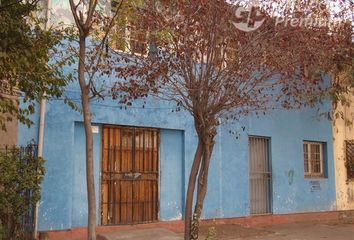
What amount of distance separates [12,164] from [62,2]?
3.53 meters

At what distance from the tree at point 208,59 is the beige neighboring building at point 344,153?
8304 millimetres

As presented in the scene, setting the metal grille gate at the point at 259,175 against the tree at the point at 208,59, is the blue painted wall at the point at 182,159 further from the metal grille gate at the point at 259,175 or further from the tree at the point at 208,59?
the tree at the point at 208,59

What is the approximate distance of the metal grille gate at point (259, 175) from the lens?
42.2 feet

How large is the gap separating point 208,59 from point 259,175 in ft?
22.7

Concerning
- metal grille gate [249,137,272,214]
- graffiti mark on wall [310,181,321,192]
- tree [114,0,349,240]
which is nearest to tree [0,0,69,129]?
tree [114,0,349,240]

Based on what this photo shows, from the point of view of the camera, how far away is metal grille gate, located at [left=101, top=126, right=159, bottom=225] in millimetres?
10125

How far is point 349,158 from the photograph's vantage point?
15.4m

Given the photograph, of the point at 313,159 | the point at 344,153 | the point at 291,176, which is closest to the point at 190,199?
the point at 291,176

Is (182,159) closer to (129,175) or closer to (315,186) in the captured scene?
(129,175)

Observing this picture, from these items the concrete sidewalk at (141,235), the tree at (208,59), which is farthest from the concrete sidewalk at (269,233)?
the tree at (208,59)

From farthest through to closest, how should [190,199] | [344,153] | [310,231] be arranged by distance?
1. [344,153]
2. [310,231]
3. [190,199]

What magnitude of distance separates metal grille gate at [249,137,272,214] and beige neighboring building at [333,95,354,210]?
2996mm

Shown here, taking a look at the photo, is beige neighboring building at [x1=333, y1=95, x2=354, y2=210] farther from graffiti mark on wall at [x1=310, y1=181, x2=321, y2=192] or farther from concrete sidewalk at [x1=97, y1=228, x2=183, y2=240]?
concrete sidewalk at [x1=97, y1=228, x2=183, y2=240]

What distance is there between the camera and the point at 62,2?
9.62 metres
